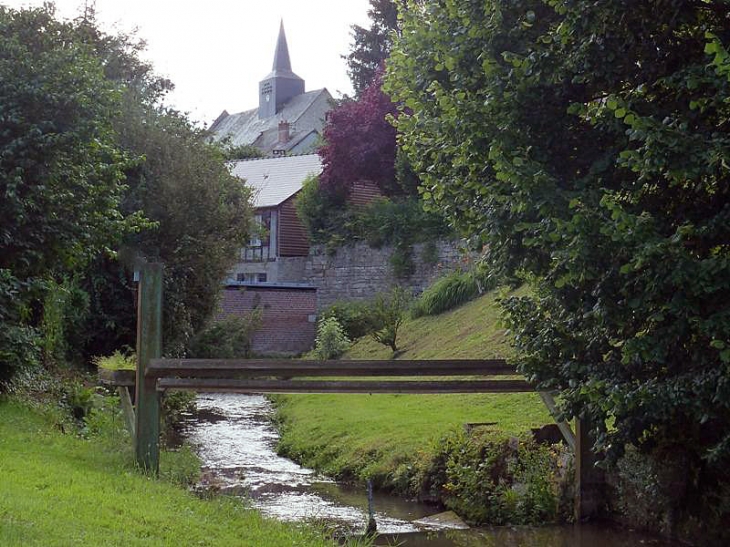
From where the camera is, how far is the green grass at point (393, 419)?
36.6ft

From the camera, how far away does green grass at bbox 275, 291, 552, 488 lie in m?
11.2

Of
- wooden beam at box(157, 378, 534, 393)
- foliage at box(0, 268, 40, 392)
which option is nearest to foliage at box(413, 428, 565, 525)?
wooden beam at box(157, 378, 534, 393)

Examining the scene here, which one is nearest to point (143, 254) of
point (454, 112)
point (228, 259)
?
point (228, 259)

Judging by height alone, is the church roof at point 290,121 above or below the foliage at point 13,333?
above

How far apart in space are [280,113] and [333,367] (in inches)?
2453

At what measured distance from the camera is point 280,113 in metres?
68.4

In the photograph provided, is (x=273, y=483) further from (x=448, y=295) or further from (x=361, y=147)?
(x=361, y=147)

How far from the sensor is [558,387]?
22.9 feet

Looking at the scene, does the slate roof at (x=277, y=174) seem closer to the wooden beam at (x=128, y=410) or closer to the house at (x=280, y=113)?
the house at (x=280, y=113)

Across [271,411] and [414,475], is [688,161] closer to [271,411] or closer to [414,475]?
[414,475]

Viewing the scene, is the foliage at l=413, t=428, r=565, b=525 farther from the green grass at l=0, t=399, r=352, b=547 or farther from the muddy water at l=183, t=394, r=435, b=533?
the green grass at l=0, t=399, r=352, b=547

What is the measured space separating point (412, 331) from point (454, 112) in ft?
56.3

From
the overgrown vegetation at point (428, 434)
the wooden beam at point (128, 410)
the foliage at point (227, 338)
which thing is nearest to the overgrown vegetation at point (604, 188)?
the overgrown vegetation at point (428, 434)

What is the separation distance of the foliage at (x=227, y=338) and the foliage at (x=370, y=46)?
61.6 feet
